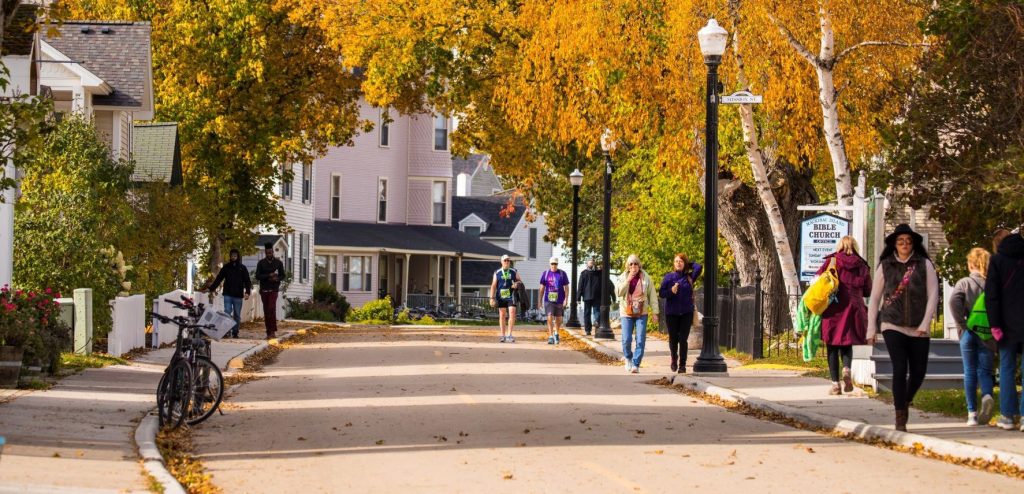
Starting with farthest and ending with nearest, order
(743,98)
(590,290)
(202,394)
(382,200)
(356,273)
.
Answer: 1. (382,200)
2. (356,273)
3. (590,290)
4. (743,98)
5. (202,394)

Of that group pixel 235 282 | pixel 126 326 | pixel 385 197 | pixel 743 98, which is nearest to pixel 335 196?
pixel 385 197

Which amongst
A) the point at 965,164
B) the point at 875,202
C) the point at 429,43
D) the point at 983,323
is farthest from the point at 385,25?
the point at 983,323

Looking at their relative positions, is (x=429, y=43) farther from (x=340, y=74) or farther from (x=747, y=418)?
(x=747, y=418)

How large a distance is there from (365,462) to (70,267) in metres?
14.3

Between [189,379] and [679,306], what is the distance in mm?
10344

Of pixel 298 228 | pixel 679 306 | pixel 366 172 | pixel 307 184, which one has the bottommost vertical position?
pixel 679 306

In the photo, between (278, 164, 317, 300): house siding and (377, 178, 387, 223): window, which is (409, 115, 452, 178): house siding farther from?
(278, 164, 317, 300): house siding

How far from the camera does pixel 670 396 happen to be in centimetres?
2036

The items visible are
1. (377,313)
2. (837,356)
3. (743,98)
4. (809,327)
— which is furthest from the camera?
(377,313)

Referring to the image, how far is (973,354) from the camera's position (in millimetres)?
15703

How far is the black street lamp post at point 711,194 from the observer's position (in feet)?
76.4

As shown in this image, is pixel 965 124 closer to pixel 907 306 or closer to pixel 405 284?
pixel 907 306

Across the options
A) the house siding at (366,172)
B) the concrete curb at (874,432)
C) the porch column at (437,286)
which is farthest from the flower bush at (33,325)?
the porch column at (437,286)

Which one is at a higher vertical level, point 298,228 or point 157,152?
point 157,152
